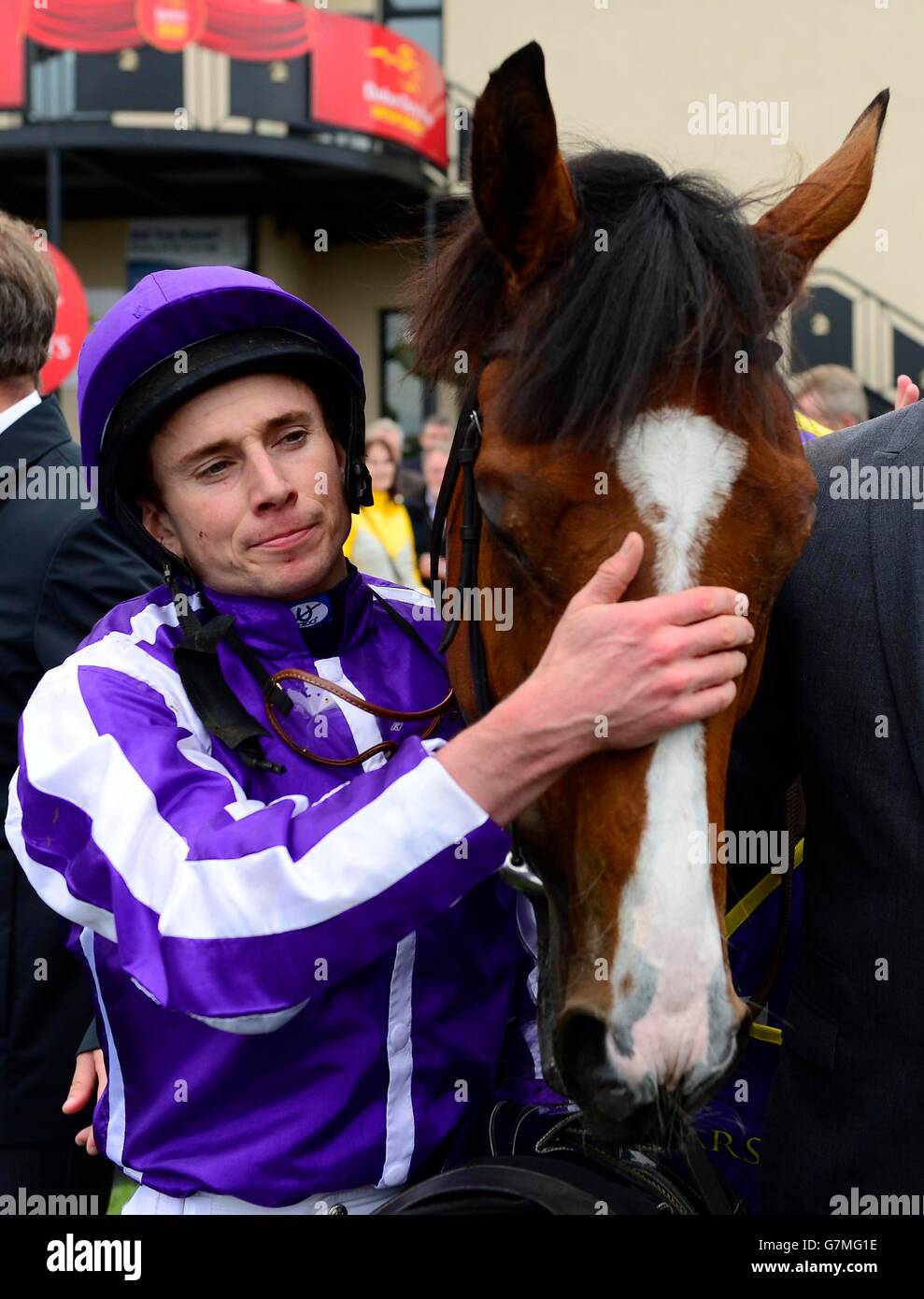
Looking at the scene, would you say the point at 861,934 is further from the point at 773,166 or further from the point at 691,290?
the point at 773,166

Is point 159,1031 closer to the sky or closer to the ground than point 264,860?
closer to the ground

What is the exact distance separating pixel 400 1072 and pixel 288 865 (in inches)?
18.4

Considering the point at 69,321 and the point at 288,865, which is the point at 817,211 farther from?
the point at 69,321

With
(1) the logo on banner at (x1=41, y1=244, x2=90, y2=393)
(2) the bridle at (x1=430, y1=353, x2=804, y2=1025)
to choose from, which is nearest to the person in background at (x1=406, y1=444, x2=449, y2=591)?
(1) the logo on banner at (x1=41, y1=244, x2=90, y2=393)

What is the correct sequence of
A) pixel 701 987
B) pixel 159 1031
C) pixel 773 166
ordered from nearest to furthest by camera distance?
1. pixel 701 987
2. pixel 159 1031
3. pixel 773 166

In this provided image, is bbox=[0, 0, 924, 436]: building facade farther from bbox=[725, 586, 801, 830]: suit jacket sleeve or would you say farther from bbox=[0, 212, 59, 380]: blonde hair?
bbox=[725, 586, 801, 830]: suit jacket sleeve

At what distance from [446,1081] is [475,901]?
0.26 metres

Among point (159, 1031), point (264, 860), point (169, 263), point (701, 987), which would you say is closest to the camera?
point (701, 987)

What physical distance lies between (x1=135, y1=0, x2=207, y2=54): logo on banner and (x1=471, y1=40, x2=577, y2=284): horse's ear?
1173cm

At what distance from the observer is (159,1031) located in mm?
1786

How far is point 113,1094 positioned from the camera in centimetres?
182

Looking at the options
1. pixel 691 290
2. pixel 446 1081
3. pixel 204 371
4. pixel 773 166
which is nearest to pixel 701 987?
pixel 446 1081

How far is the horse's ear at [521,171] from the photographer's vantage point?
152 centimetres

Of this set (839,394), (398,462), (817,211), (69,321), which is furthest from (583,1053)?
(69,321)
